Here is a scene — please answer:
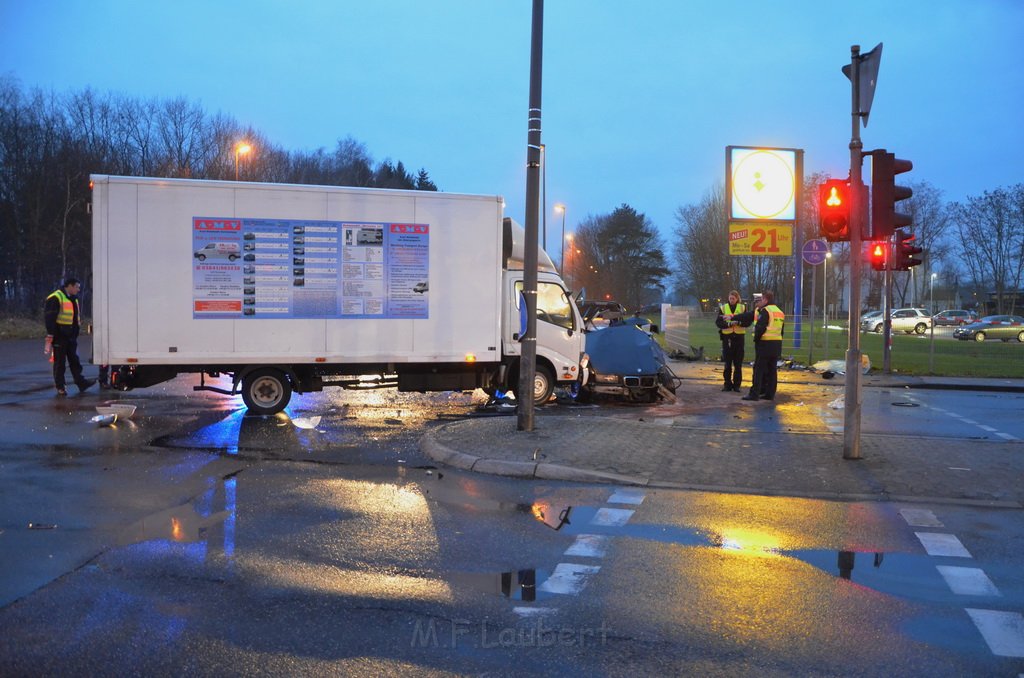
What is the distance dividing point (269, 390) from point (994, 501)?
9.51 m

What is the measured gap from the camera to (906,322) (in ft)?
176

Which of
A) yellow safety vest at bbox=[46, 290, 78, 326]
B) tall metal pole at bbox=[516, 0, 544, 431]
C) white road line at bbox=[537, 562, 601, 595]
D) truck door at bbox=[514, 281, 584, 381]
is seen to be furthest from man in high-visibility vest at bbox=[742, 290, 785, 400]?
yellow safety vest at bbox=[46, 290, 78, 326]

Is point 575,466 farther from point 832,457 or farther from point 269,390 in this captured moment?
point 269,390

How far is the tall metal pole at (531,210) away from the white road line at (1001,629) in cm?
596

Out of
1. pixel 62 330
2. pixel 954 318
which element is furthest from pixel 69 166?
pixel 954 318

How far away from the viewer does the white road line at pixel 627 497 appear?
24.0 ft

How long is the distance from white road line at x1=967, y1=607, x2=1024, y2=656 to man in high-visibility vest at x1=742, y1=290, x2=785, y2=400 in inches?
410

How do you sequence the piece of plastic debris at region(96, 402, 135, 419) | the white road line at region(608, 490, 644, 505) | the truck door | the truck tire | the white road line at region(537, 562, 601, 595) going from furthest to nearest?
the truck tire → the truck door → the piece of plastic debris at region(96, 402, 135, 419) → the white road line at region(608, 490, 644, 505) → the white road line at region(537, 562, 601, 595)

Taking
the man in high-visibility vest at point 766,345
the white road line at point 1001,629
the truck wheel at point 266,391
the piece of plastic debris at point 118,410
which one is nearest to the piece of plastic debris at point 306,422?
the truck wheel at point 266,391

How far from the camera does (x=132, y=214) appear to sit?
37.7 feet

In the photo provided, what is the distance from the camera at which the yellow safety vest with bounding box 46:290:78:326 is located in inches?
552

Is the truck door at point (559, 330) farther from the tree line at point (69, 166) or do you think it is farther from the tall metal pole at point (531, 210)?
the tree line at point (69, 166)

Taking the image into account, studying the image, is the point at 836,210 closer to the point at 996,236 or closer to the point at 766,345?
the point at 766,345

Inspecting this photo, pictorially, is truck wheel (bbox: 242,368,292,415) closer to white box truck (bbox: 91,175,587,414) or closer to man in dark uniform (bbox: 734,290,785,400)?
white box truck (bbox: 91,175,587,414)
